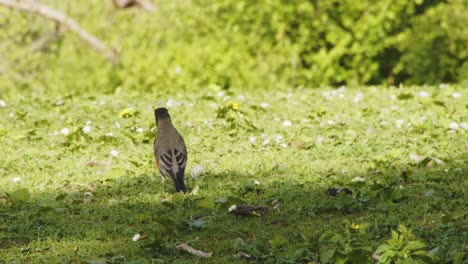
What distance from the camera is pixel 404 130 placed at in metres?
9.30

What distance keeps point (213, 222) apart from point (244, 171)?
179 centimetres

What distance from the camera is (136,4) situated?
20.2 m

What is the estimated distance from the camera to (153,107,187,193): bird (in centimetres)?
679

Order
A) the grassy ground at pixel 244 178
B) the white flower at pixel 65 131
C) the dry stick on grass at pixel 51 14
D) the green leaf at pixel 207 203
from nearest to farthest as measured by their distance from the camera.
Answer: the grassy ground at pixel 244 178 → the green leaf at pixel 207 203 → the white flower at pixel 65 131 → the dry stick on grass at pixel 51 14

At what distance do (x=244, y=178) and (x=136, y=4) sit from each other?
43.5 feet

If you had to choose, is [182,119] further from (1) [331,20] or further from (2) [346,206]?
(1) [331,20]

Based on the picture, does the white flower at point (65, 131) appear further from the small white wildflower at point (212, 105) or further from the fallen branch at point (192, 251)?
the fallen branch at point (192, 251)

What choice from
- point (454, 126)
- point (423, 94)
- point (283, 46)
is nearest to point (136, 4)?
point (283, 46)

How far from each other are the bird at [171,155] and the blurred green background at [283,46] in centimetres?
832

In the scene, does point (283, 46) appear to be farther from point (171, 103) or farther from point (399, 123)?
point (399, 123)

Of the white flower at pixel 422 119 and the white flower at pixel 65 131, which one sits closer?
the white flower at pixel 422 119

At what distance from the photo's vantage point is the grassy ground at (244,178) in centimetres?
547

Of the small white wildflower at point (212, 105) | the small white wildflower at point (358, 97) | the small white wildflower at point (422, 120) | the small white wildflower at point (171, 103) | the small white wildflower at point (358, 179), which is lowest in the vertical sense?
the small white wildflower at point (358, 97)

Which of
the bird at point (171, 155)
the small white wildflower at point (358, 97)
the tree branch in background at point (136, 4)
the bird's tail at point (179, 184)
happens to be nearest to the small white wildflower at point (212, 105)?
the small white wildflower at point (358, 97)
